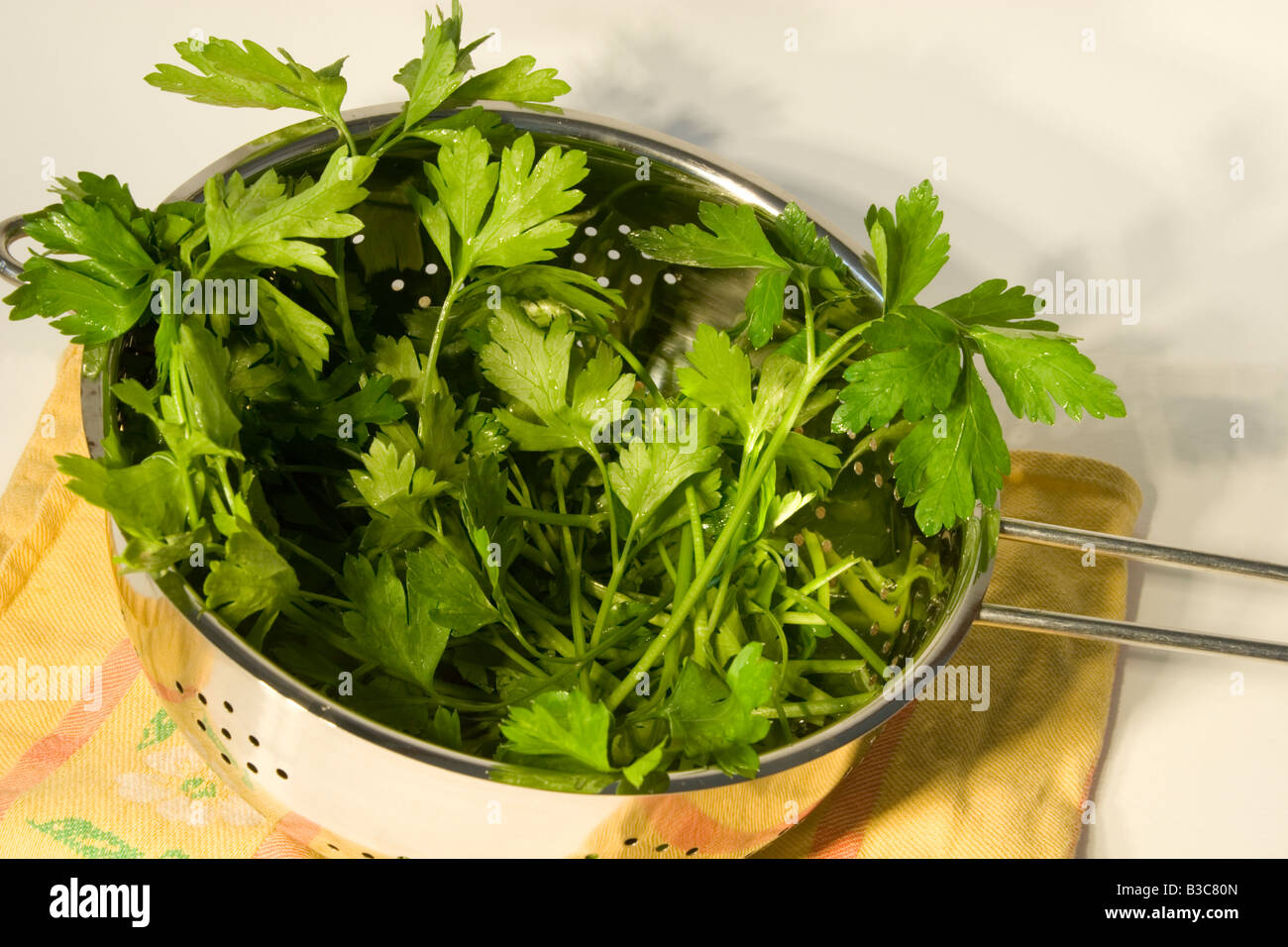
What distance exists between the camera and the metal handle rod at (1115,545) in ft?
2.34

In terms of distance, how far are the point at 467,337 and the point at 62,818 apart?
1.26ft

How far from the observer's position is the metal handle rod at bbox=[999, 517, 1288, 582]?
2.34ft

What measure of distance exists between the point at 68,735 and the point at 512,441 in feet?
1.13

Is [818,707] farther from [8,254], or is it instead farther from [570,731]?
[8,254]

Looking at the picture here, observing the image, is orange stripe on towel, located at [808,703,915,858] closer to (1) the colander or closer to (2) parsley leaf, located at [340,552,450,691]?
(1) the colander

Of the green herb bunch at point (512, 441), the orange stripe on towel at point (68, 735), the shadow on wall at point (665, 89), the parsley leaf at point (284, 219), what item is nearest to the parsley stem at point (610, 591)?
the green herb bunch at point (512, 441)

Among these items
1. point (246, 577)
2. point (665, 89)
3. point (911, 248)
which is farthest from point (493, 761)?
point (665, 89)

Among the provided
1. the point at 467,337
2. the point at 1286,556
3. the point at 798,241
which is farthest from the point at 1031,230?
the point at 467,337

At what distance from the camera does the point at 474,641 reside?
2.43 feet

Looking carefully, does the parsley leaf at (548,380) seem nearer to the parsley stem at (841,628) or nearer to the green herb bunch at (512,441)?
the green herb bunch at (512,441)

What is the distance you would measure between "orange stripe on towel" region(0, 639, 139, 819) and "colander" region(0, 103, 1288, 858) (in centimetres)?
17

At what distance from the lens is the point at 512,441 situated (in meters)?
0.77

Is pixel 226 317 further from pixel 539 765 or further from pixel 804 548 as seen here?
pixel 804 548

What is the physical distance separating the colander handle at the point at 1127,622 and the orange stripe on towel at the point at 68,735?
1.82 ft
